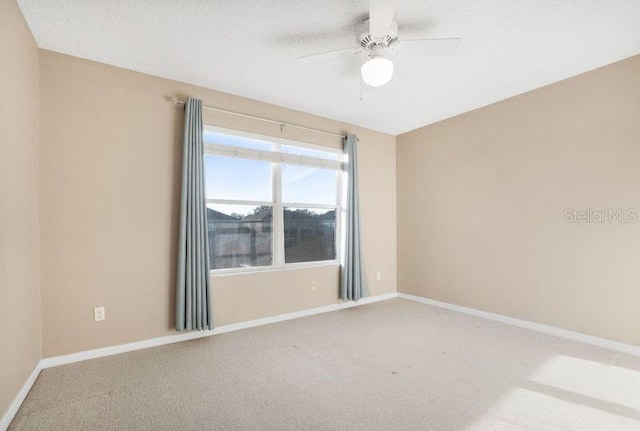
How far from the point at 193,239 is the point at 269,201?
1024mm

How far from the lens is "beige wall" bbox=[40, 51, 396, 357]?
248 cm

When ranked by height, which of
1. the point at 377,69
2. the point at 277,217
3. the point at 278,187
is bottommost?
the point at 277,217

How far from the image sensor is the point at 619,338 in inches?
107

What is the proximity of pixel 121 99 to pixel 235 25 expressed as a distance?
134 cm

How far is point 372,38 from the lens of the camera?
2145 millimetres

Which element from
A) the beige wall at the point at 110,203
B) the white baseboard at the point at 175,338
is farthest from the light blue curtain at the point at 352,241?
the beige wall at the point at 110,203

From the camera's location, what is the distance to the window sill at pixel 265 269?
3248mm

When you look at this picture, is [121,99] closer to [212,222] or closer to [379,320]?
[212,222]

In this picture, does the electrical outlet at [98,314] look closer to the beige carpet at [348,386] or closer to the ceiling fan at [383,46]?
the beige carpet at [348,386]

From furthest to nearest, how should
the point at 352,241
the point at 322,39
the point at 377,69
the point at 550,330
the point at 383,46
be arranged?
the point at 352,241
the point at 550,330
the point at 322,39
the point at 383,46
the point at 377,69

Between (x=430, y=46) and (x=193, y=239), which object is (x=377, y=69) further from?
(x=193, y=239)

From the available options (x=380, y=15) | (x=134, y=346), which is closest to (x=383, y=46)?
(x=380, y=15)

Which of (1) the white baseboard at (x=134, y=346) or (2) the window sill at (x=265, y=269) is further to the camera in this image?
(2) the window sill at (x=265, y=269)

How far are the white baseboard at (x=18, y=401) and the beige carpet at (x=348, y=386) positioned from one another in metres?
0.04
